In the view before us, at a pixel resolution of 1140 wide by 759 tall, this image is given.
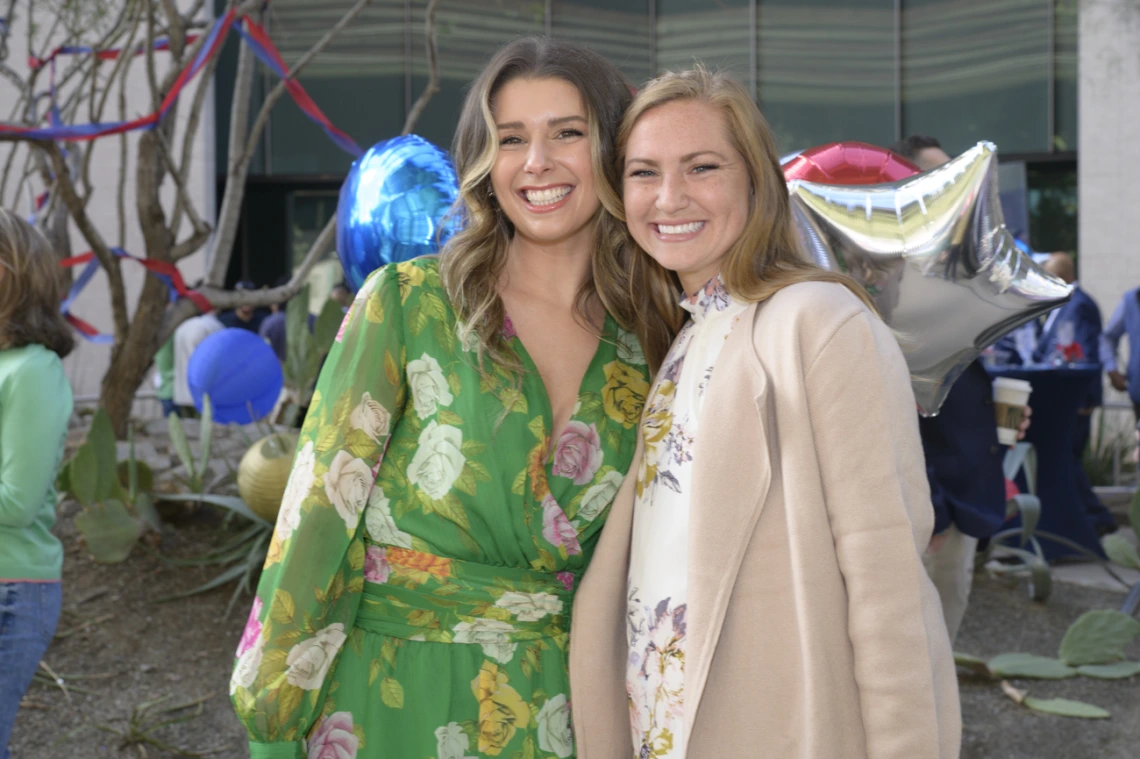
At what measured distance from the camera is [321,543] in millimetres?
1813

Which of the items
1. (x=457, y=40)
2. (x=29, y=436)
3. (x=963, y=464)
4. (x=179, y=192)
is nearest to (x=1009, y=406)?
(x=963, y=464)

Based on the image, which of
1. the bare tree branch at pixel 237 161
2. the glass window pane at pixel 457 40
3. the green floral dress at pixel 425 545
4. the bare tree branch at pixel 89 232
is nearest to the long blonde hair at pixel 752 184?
the green floral dress at pixel 425 545

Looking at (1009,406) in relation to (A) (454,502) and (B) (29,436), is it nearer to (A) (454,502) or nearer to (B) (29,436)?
(A) (454,502)

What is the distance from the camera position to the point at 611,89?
204 centimetres

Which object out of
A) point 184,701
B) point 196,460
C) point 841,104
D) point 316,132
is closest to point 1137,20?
point 841,104

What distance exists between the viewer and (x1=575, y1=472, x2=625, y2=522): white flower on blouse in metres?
1.94

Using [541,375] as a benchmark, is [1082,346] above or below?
below

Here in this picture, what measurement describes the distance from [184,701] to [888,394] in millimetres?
3385

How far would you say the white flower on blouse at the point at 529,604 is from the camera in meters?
1.90

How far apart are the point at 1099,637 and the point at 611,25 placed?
11133mm

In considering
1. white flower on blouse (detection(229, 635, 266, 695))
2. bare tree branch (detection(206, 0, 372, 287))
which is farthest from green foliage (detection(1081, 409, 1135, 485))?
white flower on blouse (detection(229, 635, 266, 695))

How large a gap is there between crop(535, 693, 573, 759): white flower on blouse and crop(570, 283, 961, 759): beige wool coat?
1.00 feet

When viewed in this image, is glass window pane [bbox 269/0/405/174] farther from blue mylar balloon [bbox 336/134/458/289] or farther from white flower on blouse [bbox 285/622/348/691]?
white flower on blouse [bbox 285/622/348/691]

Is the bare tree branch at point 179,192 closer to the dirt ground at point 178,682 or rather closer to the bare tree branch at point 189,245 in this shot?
the bare tree branch at point 189,245
